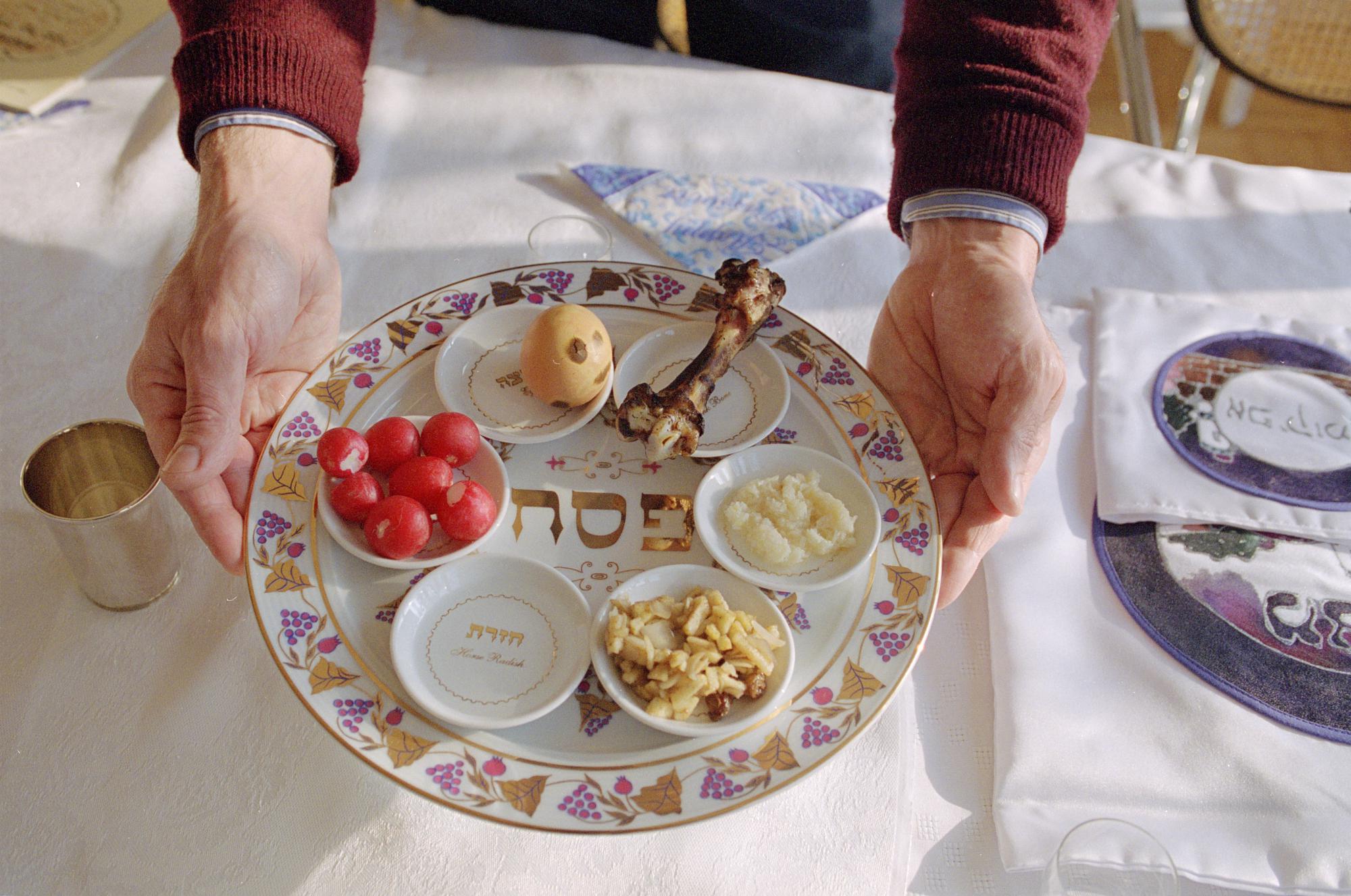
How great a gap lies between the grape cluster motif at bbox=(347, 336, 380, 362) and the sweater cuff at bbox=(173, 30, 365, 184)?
0.32 metres

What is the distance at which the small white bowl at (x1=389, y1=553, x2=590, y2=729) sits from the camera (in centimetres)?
81

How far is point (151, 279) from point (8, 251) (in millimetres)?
202

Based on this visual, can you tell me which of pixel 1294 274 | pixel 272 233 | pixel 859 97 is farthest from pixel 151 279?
pixel 1294 274

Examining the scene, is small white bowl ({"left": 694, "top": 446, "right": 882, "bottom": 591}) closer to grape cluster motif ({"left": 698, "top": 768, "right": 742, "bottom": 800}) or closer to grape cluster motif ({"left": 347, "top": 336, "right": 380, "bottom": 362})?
grape cluster motif ({"left": 698, "top": 768, "right": 742, "bottom": 800})

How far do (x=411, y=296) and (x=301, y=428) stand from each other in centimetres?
33

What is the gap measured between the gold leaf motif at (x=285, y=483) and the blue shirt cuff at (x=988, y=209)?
81cm

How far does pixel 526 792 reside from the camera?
30.2 inches

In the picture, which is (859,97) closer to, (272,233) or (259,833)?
(272,233)

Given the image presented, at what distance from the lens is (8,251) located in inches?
49.6

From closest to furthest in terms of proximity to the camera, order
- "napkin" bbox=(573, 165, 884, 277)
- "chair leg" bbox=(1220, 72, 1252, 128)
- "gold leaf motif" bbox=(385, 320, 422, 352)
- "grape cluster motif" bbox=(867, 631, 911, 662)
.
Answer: "grape cluster motif" bbox=(867, 631, 911, 662), "gold leaf motif" bbox=(385, 320, 422, 352), "napkin" bbox=(573, 165, 884, 277), "chair leg" bbox=(1220, 72, 1252, 128)

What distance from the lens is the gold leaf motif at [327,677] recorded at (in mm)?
814

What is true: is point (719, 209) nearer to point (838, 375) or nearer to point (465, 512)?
point (838, 375)

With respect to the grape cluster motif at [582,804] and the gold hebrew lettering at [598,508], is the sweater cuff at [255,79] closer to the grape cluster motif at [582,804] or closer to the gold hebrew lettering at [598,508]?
the gold hebrew lettering at [598,508]

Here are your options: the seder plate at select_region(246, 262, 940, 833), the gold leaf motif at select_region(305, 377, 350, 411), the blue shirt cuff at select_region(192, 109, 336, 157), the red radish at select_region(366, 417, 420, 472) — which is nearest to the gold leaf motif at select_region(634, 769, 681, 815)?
the seder plate at select_region(246, 262, 940, 833)
